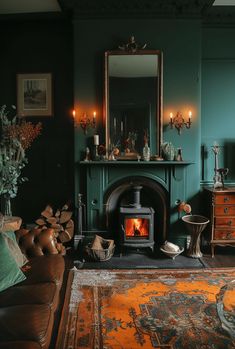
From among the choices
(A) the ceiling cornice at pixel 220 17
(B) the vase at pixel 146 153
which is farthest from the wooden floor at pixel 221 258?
(A) the ceiling cornice at pixel 220 17

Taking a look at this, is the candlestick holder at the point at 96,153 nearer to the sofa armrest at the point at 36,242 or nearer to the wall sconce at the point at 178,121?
the wall sconce at the point at 178,121

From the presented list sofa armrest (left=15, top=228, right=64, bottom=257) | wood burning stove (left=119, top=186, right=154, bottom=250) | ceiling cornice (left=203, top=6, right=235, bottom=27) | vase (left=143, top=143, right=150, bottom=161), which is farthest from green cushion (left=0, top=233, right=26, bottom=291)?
ceiling cornice (left=203, top=6, right=235, bottom=27)

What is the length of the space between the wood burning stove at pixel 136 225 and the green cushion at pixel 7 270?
2.00m

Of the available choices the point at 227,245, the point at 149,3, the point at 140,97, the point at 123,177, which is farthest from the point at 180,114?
the point at 227,245

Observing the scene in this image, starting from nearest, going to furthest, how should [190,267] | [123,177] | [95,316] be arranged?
[95,316] → [190,267] → [123,177]

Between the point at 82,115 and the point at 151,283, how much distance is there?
2.38 metres

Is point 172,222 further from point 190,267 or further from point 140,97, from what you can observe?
point 140,97

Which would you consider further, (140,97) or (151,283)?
(140,97)

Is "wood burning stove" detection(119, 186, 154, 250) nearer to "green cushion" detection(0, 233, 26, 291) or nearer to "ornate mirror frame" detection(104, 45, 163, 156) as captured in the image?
"ornate mirror frame" detection(104, 45, 163, 156)

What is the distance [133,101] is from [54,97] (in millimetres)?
1224

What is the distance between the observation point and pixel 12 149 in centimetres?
425

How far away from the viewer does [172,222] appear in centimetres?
454

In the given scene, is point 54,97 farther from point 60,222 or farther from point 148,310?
point 148,310

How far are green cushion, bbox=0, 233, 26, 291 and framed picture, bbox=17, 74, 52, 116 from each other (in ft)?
9.01
